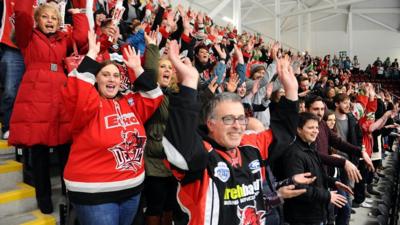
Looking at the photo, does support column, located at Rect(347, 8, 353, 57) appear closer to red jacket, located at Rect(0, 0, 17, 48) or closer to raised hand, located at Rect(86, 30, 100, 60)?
red jacket, located at Rect(0, 0, 17, 48)

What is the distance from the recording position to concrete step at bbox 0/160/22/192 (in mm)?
2273

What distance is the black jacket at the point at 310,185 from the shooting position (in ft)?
6.70

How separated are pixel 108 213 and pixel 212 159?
0.61 meters

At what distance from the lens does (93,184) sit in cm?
154

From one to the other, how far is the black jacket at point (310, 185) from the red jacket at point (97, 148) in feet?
3.05

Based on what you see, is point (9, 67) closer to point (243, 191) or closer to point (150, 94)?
point (150, 94)

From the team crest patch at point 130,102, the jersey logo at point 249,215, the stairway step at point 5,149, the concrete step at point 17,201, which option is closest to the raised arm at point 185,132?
the jersey logo at point 249,215

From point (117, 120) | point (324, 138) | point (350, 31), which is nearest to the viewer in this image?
point (117, 120)

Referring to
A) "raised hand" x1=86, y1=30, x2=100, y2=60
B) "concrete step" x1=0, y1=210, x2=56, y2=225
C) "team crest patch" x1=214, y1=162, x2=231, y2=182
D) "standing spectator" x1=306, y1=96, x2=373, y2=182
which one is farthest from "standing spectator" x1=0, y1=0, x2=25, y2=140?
"standing spectator" x1=306, y1=96, x2=373, y2=182

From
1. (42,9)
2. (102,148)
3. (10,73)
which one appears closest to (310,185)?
(102,148)

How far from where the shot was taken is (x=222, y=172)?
128 centimetres

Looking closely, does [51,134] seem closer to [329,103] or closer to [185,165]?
[185,165]

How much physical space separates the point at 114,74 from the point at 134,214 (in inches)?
28.1

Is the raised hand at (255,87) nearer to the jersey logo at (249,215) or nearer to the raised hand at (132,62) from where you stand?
the raised hand at (132,62)
